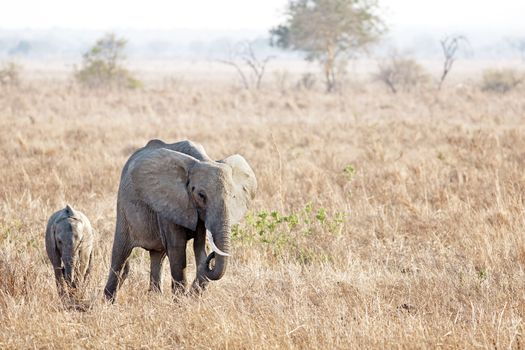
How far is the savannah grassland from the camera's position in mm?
4969

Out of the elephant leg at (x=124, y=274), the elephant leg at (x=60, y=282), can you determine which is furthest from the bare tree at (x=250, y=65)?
the elephant leg at (x=60, y=282)

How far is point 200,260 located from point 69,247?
1036 millimetres

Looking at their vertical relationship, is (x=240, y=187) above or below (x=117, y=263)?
above

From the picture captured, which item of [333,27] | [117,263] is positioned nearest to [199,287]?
[117,263]

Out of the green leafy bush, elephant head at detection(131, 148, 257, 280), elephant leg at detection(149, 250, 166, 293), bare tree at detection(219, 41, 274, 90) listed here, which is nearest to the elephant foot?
elephant head at detection(131, 148, 257, 280)

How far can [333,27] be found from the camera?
40.0 m

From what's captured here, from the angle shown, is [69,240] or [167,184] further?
[69,240]

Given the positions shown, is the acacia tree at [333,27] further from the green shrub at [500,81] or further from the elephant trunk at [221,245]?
the elephant trunk at [221,245]

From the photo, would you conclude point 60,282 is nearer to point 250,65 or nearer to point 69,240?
point 69,240

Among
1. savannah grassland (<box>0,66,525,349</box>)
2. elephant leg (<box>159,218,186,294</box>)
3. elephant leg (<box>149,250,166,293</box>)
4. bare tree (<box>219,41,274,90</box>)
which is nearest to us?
savannah grassland (<box>0,66,525,349</box>)

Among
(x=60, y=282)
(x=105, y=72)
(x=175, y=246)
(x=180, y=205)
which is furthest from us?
(x=105, y=72)

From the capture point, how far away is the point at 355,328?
16.1 feet

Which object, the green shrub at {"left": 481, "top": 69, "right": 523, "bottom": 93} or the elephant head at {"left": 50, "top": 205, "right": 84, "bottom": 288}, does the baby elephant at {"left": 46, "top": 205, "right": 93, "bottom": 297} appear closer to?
the elephant head at {"left": 50, "top": 205, "right": 84, "bottom": 288}

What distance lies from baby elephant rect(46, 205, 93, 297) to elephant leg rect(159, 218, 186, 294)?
0.71 metres
